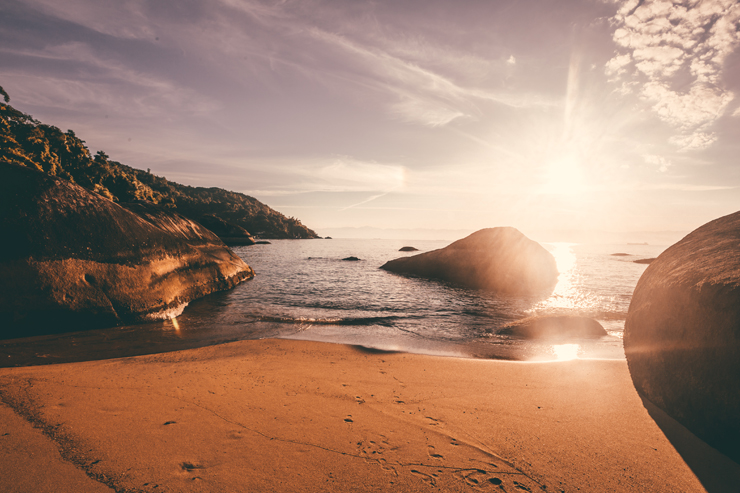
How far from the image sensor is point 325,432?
11.7 ft

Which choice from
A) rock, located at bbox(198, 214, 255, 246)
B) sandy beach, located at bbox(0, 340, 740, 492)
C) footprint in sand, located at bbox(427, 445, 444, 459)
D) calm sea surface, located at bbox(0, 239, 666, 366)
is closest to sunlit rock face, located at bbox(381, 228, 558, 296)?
calm sea surface, located at bbox(0, 239, 666, 366)

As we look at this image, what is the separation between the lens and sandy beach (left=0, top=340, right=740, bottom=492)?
2805 mm

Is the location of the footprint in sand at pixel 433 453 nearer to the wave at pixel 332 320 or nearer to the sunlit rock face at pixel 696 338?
the sunlit rock face at pixel 696 338

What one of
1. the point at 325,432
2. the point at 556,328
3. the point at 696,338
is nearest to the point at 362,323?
the point at 556,328

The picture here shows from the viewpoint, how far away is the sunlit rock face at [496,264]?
61.6ft

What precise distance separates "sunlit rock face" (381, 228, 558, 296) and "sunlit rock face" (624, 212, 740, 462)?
13.0 m

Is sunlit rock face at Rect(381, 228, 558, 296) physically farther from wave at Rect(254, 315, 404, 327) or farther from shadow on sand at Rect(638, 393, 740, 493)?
shadow on sand at Rect(638, 393, 740, 493)

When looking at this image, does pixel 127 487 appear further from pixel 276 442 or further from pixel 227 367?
pixel 227 367

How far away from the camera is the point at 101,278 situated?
8547 mm

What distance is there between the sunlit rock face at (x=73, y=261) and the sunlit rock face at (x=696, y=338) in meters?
12.3

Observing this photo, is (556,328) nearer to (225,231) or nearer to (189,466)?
(189,466)

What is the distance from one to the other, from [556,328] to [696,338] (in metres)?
5.73

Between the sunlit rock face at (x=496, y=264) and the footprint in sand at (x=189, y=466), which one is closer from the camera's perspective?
the footprint in sand at (x=189, y=466)

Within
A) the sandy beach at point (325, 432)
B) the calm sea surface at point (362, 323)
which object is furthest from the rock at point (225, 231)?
the sandy beach at point (325, 432)
